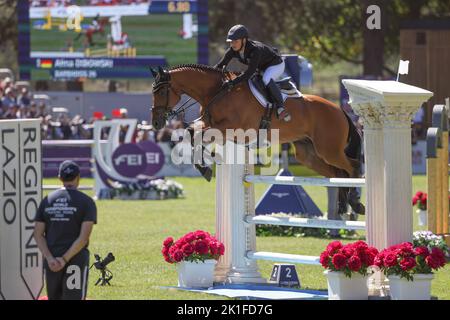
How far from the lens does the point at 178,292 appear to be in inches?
416

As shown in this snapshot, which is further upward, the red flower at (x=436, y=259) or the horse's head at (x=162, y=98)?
the horse's head at (x=162, y=98)

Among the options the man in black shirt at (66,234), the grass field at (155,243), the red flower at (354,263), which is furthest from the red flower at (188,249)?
the man in black shirt at (66,234)

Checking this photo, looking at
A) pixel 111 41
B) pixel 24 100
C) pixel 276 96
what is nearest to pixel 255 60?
pixel 276 96

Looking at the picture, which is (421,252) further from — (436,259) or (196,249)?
(196,249)

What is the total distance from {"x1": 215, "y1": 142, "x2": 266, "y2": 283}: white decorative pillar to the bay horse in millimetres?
989

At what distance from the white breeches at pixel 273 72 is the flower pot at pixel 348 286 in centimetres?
361

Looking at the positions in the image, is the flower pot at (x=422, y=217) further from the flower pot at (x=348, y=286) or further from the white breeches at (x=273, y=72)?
the flower pot at (x=348, y=286)

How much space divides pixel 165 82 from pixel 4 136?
3.92 m

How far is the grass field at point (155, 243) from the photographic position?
1082 cm

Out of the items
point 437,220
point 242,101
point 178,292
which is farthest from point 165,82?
point 437,220

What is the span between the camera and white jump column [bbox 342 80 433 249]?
9.48 metres

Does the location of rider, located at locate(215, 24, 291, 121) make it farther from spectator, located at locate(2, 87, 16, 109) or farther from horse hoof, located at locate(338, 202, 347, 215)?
spectator, located at locate(2, 87, 16, 109)

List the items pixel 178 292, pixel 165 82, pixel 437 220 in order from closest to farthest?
pixel 178 292
pixel 165 82
pixel 437 220

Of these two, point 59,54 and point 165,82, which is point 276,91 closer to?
point 165,82
